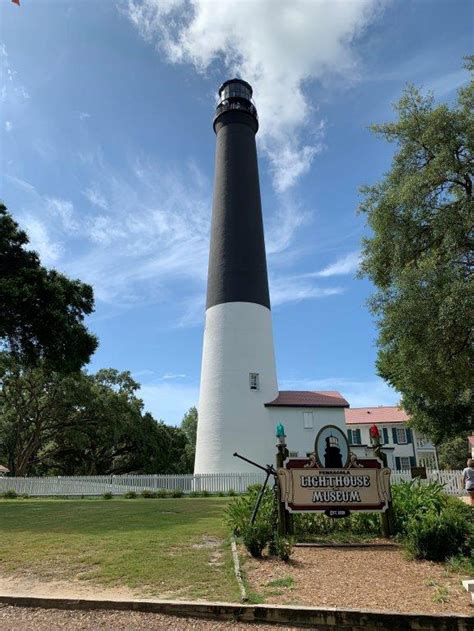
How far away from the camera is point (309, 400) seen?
2594 centimetres

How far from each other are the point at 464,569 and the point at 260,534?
111 inches

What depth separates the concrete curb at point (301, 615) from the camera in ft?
15.9

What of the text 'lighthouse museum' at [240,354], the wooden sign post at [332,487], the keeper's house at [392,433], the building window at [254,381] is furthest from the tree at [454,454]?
the wooden sign post at [332,487]

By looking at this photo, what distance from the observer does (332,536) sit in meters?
8.85

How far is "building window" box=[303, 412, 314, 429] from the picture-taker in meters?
25.3

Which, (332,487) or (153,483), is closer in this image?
(332,487)

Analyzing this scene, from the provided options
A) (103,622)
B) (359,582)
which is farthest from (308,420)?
(103,622)

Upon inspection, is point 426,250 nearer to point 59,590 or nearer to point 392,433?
point 59,590

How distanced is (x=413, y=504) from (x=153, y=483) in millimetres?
16777

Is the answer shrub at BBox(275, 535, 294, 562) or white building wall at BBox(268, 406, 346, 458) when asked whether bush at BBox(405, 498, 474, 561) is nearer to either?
shrub at BBox(275, 535, 294, 562)

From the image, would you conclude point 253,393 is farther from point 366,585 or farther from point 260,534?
point 366,585

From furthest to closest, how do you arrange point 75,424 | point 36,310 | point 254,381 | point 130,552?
point 75,424
point 254,381
point 36,310
point 130,552

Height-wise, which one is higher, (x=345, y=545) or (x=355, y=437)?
(x=355, y=437)

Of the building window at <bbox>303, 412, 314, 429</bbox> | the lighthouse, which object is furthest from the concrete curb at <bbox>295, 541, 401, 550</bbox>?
the building window at <bbox>303, 412, 314, 429</bbox>
